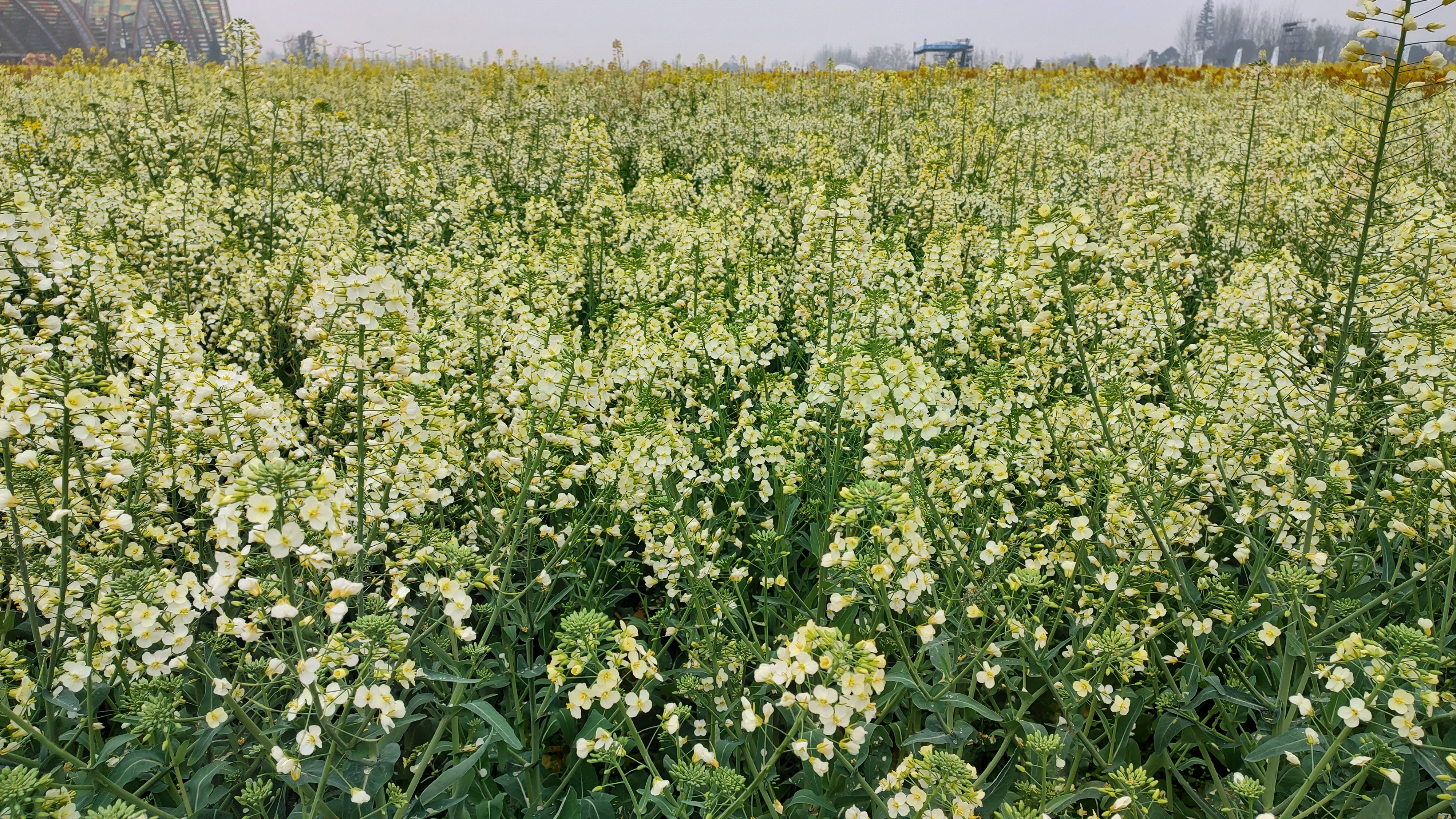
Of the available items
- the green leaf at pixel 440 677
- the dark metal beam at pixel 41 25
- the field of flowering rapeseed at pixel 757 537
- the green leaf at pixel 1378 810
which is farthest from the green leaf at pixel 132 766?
the dark metal beam at pixel 41 25

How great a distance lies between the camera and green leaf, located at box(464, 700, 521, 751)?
2.62 m

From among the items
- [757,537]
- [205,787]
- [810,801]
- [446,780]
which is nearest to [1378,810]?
[810,801]

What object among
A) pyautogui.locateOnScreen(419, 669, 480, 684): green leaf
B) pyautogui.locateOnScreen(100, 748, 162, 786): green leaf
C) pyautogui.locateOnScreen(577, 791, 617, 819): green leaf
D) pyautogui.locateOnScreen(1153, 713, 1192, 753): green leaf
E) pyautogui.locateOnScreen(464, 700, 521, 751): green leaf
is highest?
pyautogui.locateOnScreen(419, 669, 480, 684): green leaf

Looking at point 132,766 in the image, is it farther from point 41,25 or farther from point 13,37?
point 13,37

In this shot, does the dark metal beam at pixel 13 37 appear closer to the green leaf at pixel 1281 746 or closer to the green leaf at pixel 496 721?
the green leaf at pixel 496 721

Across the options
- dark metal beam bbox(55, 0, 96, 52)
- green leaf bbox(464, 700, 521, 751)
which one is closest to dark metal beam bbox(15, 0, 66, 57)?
dark metal beam bbox(55, 0, 96, 52)

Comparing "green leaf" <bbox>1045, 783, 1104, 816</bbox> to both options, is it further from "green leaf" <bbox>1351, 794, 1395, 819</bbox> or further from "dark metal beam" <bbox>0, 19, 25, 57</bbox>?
"dark metal beam" <bbox>0, 19, 25, 57</bbox>

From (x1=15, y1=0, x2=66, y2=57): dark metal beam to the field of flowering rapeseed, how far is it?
27414 millimetres

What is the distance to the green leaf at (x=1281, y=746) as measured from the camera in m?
2.56

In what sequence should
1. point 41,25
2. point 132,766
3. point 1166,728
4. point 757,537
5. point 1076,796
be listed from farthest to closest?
1. point 41,25
2. point 1166,728
3. point 757,537
4. point 1076,796
5. point 132,766

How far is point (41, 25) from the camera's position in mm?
24391

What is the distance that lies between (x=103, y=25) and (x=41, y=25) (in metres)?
1.70

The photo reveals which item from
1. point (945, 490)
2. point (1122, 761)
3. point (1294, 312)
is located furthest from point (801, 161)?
point (1122, 761)

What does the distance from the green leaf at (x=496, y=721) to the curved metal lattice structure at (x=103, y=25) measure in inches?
1102
